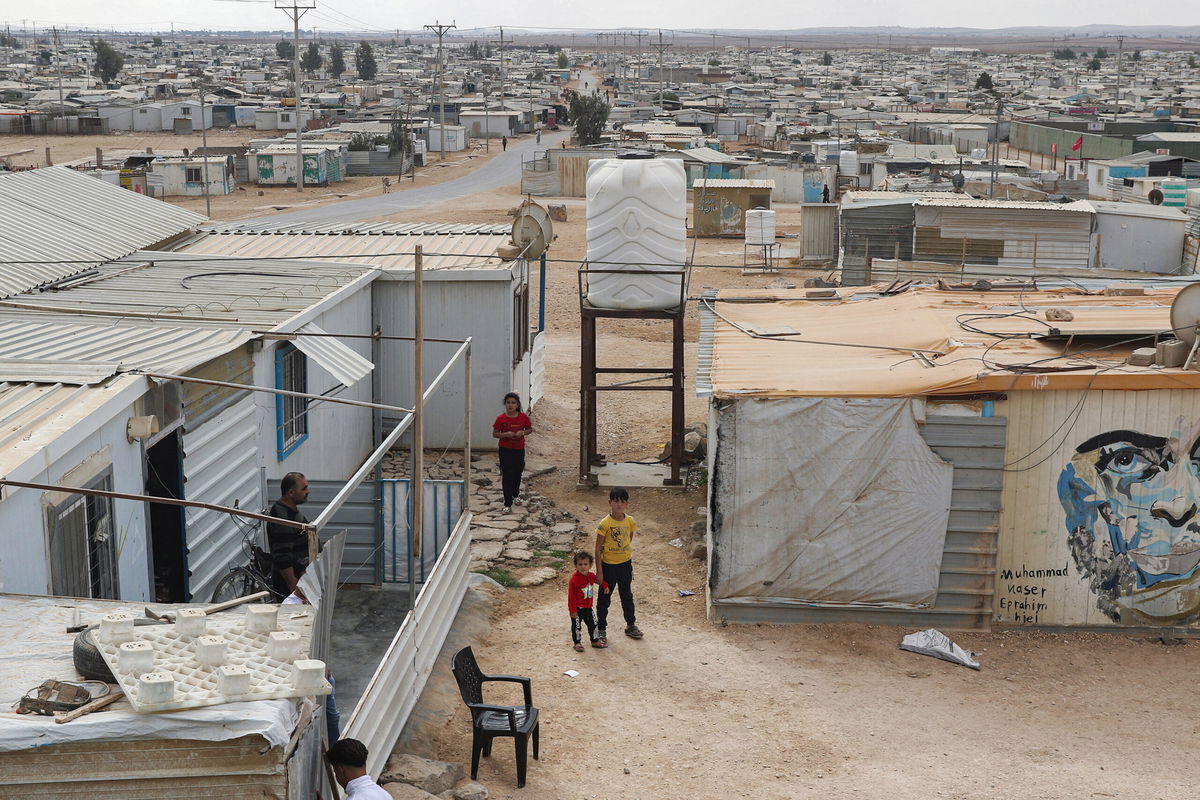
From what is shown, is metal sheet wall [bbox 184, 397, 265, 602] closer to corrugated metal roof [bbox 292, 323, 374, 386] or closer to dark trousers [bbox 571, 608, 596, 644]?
corrugated metal roof [bbox 292, 323, 374, 386]

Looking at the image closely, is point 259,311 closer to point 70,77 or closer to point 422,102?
point 422,102

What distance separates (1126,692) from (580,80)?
134m

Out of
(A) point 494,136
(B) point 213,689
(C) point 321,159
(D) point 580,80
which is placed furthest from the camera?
(D) point 580,80

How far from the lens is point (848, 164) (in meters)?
42.7

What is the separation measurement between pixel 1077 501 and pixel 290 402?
712 centimetres

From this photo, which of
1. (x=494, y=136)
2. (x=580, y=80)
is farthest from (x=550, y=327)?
(x=580, y=80)

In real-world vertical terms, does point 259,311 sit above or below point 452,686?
above

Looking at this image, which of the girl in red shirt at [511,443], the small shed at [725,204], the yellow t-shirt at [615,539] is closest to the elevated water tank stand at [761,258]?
the small shed at [725,204]

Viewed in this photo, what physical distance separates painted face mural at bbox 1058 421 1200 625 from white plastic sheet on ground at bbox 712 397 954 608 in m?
1.11

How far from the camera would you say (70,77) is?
107562 millimetres

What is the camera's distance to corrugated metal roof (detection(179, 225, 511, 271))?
50.6ft

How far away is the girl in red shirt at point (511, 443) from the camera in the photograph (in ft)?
43.0

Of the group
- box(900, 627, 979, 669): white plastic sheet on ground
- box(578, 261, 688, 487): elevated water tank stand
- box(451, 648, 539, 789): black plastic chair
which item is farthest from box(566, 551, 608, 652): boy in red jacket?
box(578, 261, 688, 487): elevated water tank stand

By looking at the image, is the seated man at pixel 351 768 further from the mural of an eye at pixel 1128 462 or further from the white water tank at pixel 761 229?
the white water tank at pixel 761 229
